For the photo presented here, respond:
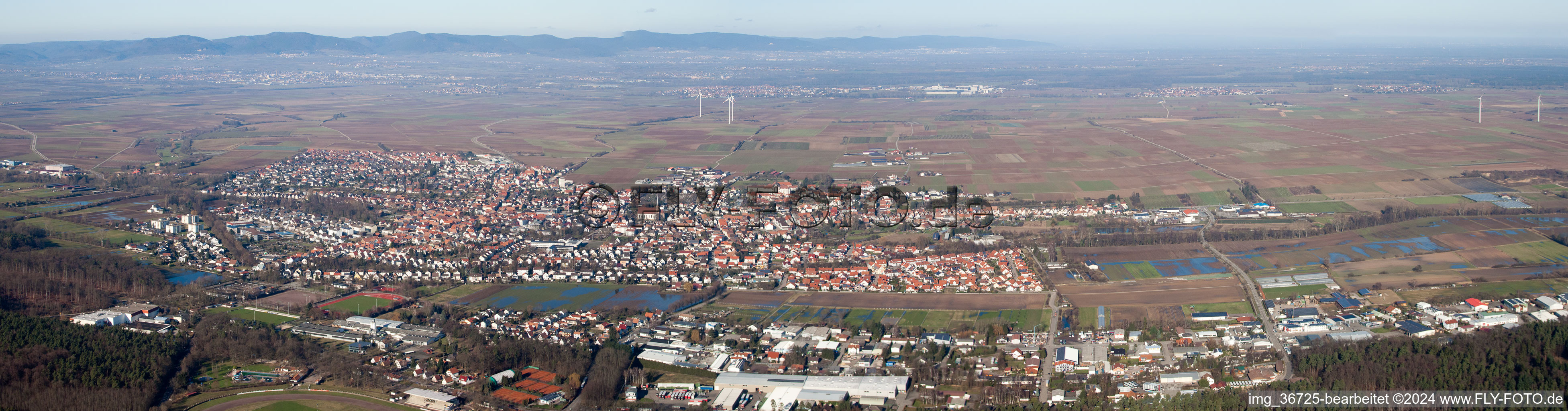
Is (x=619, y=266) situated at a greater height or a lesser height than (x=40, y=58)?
lesser

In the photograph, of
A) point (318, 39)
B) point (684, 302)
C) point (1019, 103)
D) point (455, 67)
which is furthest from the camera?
point (318, 39)

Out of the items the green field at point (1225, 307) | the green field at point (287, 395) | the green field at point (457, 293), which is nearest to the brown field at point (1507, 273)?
the green field at point (1225, 307)

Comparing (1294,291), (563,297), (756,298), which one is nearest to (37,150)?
(563,297)

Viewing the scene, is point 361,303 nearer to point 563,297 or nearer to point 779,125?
point 563,297

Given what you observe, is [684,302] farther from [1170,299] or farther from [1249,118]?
[1249,118]

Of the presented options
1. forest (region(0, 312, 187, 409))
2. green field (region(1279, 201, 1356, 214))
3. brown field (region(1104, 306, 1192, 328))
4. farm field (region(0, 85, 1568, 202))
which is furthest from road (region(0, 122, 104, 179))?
green field (region(1279, 201, 1356, 214))

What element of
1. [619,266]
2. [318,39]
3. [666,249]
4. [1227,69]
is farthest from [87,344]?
[318,39]

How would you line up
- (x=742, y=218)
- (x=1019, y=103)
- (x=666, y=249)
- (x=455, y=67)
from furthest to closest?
(x=455, y=67) < (x=1019, y=103) < (x=742, y=218) < (x=666, y=249)

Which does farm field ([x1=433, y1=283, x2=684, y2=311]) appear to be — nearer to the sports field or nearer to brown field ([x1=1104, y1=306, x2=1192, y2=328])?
the sports field
